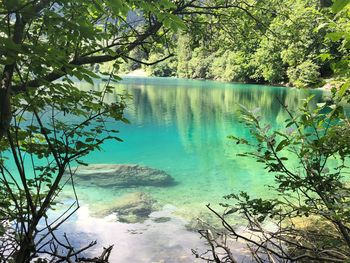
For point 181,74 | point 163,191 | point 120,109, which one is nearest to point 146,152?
point 163,191

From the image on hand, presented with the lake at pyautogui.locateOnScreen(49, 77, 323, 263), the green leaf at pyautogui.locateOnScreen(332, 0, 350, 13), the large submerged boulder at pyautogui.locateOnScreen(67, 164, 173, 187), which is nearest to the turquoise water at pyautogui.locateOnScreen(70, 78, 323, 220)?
the lake at pyautogui.locateOnScreen(49, 77, 323, 263)

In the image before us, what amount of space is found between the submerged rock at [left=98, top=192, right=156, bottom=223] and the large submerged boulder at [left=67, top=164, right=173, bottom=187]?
141 cm

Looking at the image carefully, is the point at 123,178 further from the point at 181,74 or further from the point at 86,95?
the point at 181,74

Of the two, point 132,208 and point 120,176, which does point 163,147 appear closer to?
point 120,176

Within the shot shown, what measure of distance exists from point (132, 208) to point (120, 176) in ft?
11.0

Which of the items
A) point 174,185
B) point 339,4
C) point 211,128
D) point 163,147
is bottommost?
point 211,128

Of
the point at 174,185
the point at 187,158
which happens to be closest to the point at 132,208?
the point at 174,185

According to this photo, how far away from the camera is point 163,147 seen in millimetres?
17953

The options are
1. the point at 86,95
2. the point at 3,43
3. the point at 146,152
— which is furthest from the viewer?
the point at 146,152

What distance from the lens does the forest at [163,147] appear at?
6.75 ft

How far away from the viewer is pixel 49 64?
1.86m

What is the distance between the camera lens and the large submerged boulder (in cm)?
1182

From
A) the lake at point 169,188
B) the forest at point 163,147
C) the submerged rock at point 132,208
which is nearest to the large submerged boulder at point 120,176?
the forest at point 163,147

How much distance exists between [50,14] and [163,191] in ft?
31.8
